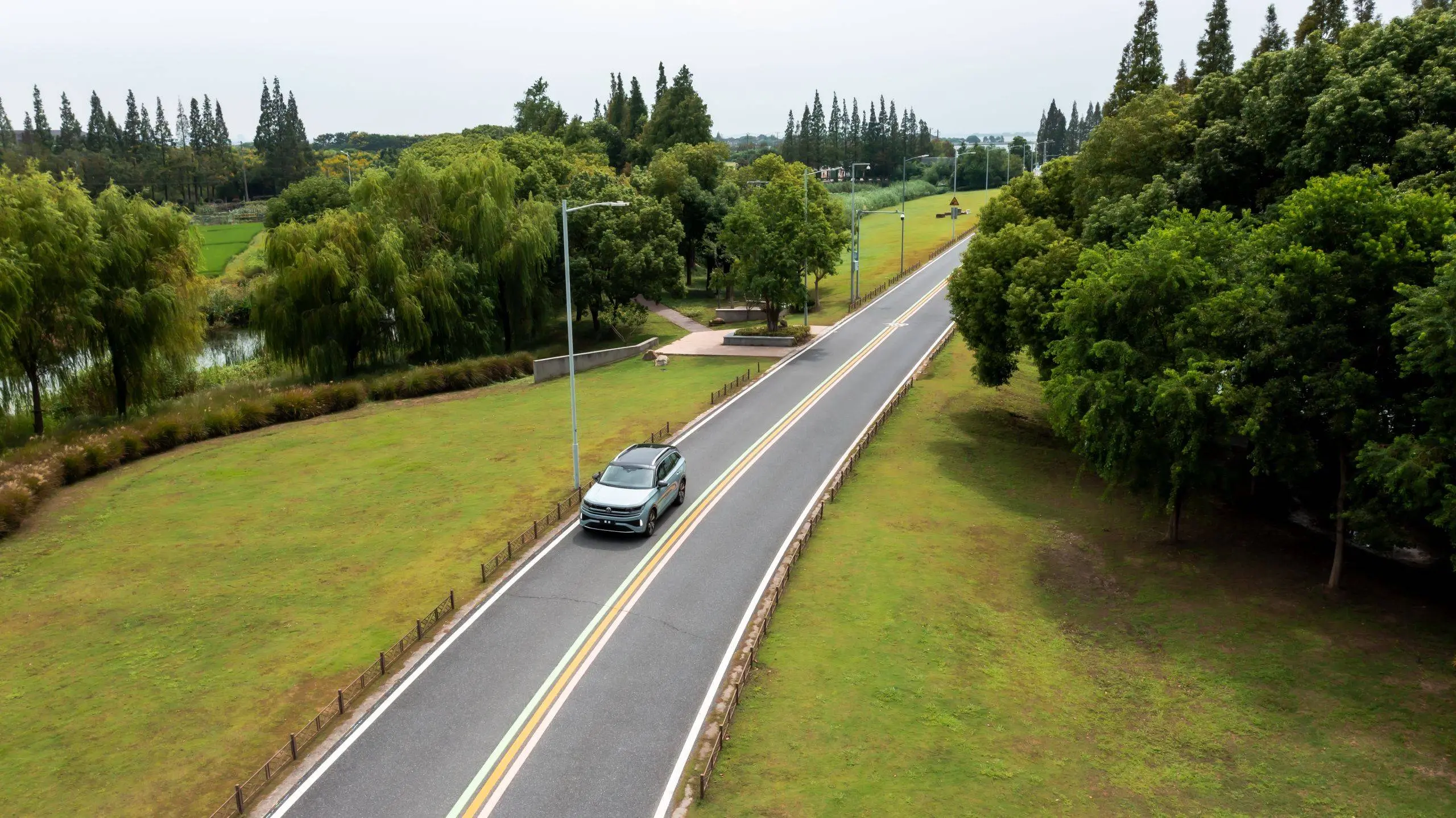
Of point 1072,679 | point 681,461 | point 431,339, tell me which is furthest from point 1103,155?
point 431,339

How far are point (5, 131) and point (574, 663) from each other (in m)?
182

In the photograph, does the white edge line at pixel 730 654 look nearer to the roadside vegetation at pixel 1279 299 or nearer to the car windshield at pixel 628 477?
the car windshield at pixel 628 477

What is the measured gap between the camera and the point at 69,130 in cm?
16538

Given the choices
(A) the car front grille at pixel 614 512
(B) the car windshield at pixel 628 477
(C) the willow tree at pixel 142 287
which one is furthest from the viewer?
(C) the willow tree at pixel 142 287

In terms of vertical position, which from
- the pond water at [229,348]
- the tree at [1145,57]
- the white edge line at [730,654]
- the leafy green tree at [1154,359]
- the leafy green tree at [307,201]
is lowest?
the white edge line at [730,654]

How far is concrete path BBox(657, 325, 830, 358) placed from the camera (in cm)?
5203

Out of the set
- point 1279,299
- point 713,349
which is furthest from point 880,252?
point 1279,299

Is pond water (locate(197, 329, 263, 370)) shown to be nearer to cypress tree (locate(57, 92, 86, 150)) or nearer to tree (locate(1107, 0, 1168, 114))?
tree (locate(1107, 0, 1168, 114))

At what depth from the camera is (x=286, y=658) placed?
18.9m

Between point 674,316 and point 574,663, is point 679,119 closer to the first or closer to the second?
point 674,316

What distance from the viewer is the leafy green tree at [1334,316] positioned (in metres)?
21.2

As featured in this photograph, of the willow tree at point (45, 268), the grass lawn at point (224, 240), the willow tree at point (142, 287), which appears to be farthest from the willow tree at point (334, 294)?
the grass lawn at point (224, 240)

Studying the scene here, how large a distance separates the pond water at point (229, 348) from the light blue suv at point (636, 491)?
116 ft

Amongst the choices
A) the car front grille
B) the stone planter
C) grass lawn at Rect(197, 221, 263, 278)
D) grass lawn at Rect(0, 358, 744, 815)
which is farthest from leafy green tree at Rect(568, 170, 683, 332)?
grass lawn at Rect(197, 221, 263, 278)
